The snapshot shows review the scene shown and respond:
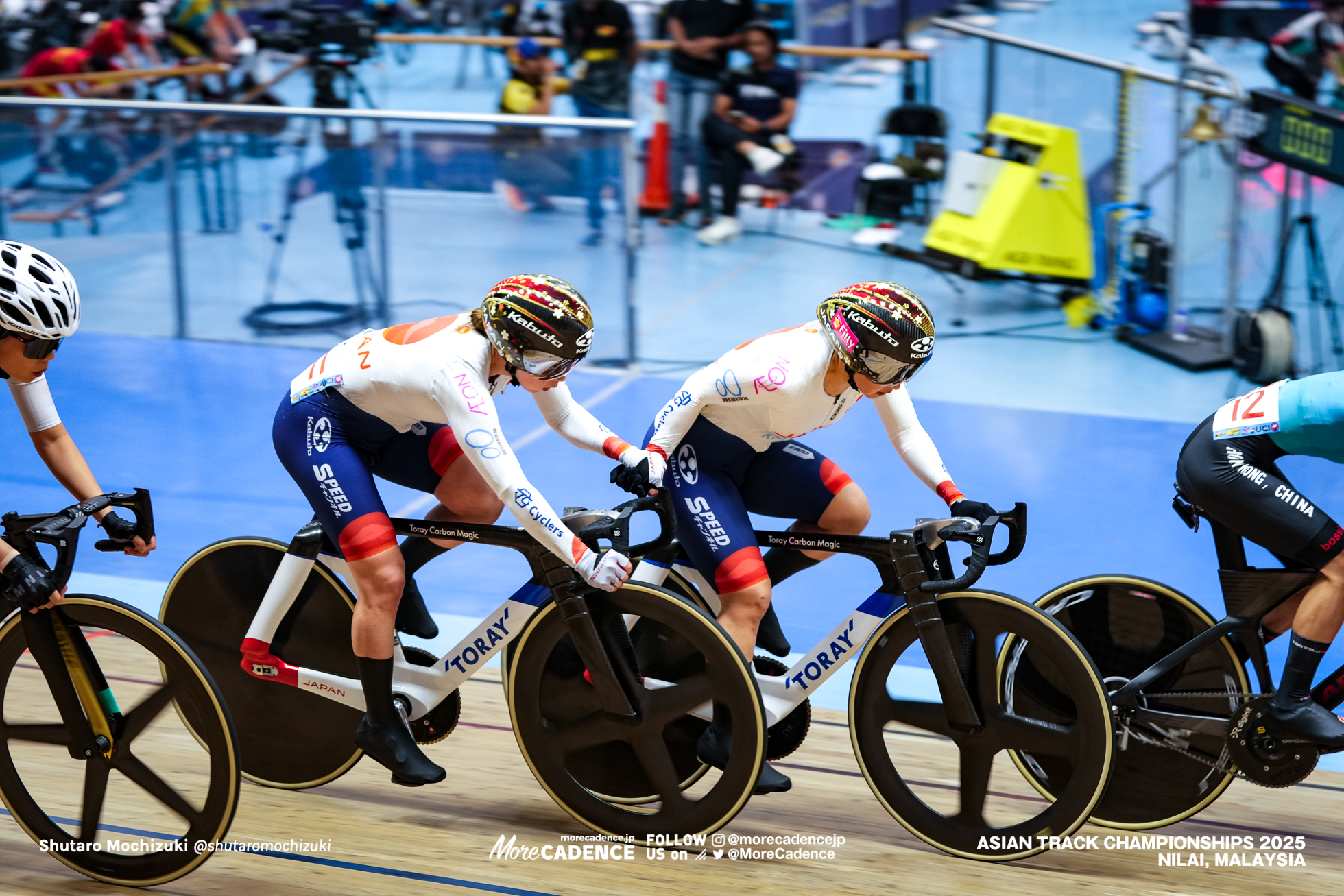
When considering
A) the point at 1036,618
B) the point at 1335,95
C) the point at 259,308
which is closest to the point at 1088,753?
the point at 1036,618

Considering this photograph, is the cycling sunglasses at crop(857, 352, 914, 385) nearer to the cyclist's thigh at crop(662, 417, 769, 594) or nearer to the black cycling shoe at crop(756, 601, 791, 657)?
the cyclist's thigh at crop(662, 417, 769, 594)

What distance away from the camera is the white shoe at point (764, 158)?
982cm

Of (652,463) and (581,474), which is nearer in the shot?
(652,463)

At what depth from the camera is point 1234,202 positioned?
7.62 meters

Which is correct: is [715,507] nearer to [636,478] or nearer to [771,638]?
[636,478]

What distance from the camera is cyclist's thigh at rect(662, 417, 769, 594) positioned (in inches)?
139

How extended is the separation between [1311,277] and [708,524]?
531 centimetres

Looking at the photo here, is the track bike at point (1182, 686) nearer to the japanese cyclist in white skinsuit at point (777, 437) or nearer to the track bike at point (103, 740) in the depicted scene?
the japanese cyclist in white skinsuit at point (777, 437)

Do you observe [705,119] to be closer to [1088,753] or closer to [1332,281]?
[1332,281]

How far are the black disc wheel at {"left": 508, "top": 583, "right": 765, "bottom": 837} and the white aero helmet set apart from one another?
1381 mm

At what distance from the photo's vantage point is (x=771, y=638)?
400cm

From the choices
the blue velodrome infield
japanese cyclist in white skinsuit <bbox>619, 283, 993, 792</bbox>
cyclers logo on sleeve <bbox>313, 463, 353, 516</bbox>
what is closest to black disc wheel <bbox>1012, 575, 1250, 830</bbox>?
japanese cyclist in white skinsuit <bbox>619, 283, 993, 792</bbox>

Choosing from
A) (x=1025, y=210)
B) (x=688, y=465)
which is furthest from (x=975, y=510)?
(x=1025, y=210)

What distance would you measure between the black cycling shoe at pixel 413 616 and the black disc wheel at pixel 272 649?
18 cm
